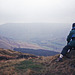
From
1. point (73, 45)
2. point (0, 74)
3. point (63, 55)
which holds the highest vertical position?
point (73, 45)

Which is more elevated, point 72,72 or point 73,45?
point 73,45

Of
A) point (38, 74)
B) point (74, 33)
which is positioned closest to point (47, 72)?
point (38, 74)

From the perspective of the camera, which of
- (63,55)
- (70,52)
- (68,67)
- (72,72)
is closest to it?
(72,72)

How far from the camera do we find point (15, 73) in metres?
9.27

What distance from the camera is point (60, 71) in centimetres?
932

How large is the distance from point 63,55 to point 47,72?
8.33ft

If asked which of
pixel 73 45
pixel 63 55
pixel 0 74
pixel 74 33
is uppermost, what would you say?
pixel 74 33

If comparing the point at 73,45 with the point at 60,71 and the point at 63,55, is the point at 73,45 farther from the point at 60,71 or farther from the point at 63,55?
the point at 60,71

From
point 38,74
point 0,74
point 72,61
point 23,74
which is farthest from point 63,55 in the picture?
point 0,74

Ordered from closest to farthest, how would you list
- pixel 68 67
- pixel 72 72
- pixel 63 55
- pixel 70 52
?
pixel 72 72 → pixel 68 67 → pixel 63 55 → pixel 70 52

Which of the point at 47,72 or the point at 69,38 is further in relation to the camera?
the point at 69,38

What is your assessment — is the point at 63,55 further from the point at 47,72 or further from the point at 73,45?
the point at 47,72

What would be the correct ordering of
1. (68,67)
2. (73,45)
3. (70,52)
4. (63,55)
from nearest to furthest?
(68,67), (73,45), (63,55), (70,52)

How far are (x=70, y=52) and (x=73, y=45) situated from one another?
188cm
